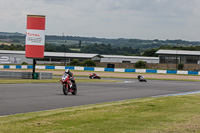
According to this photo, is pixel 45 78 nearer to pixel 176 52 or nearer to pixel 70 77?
pixel 70 77

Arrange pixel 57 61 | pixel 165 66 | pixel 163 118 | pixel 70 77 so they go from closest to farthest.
Answer: pixel 163 118
pixel 70 77
pixel 165 66
pixel 57 61

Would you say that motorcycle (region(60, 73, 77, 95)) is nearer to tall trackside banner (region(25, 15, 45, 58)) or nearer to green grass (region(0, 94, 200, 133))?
green grass (region(0, 94, 200, 133))

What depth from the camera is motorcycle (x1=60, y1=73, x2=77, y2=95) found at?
2169 cm

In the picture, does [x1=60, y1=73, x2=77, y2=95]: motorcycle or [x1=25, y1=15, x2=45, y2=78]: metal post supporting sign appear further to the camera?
[x1=25, y1=15, x2=45, y2=78]: metal post supporting sign

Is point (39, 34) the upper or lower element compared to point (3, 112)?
upper

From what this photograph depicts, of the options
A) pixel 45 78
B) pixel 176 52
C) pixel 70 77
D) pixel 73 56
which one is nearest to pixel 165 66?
pixel 176 52

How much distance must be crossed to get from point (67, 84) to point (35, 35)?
19.4 metres

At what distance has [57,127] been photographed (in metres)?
9.48

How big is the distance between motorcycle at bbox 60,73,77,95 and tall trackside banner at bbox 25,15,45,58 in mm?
19163

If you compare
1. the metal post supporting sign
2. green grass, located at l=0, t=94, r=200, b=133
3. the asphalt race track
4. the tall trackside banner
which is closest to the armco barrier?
the metal post supporting sign

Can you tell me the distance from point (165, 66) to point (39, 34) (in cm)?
6510

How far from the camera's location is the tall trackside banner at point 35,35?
40.1m

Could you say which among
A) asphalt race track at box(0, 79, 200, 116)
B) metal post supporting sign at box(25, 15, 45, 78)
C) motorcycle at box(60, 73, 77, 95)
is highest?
metal post supporting sign at box(25, 15, 45, 78)

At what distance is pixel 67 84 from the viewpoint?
22.1 metres
